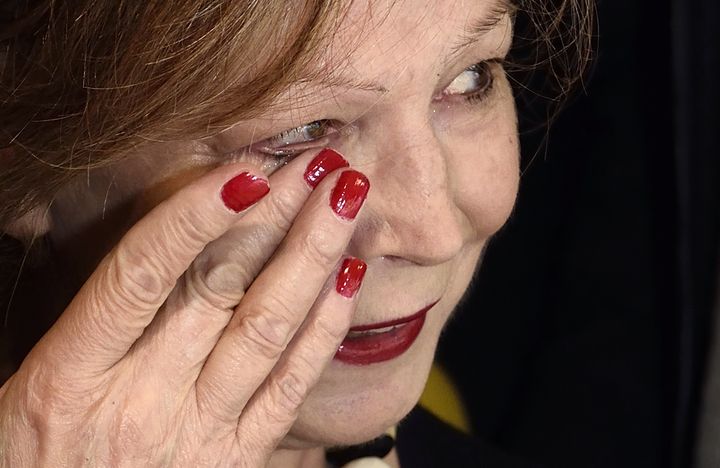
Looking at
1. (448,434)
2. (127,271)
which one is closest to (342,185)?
(127,271)

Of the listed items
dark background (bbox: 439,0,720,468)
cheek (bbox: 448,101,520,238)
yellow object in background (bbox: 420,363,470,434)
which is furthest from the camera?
yellow object in background (bbox: 420,363,470,434)

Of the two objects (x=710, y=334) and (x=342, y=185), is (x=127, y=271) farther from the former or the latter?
(x=710, y=334)

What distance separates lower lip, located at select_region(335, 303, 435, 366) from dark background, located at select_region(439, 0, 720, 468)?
2.37 ft

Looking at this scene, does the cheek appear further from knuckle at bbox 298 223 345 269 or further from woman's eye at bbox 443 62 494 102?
knuckle at bbox 298 223 345 269

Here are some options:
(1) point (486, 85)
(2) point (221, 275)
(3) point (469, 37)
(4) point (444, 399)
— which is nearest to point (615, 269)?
(4) point (444, 399)

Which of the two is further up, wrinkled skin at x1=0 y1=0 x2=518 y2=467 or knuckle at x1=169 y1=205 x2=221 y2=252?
knuckle at x1=169 y1=205 x2=221 y2=252

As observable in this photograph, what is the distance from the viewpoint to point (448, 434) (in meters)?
1.42

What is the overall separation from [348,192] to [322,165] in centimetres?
4

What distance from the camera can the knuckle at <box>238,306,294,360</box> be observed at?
0.93m

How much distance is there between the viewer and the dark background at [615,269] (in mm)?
1680

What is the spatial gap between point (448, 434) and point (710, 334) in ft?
1.60

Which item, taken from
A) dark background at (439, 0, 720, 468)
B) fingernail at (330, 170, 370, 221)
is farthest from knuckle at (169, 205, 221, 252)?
dark background at (439, 0, 720, 468)

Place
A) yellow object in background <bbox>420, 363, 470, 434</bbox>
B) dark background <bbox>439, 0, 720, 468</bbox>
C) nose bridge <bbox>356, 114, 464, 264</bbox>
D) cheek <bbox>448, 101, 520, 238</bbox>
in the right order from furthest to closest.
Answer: yellow object in background <bbox>420, 363, 470, 434</bbox> < dark background <bbox>439, 0, 720, 468</bbox> < cheek <bbox>448, 101, 520, 238</bbox> < nose bridge <bbox>356, 114, 464, 264</bbox>

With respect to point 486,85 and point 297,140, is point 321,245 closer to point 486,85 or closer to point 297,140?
point 297,140
